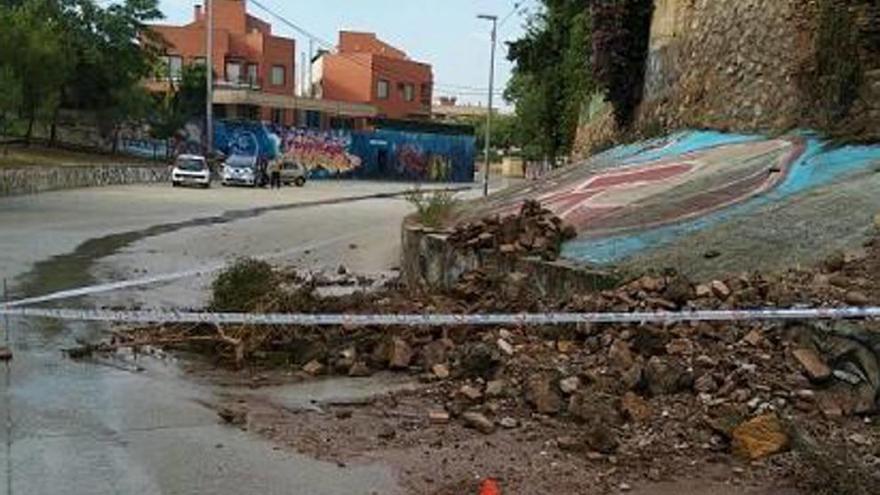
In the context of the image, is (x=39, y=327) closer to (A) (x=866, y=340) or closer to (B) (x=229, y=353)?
(B) (x=229, y=353)

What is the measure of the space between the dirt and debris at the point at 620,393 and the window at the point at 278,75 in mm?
92169

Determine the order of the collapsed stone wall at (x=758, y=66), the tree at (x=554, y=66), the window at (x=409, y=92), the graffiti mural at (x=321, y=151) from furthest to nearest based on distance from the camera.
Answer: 1. the window at (x=409, y=92)
2. the graffiti mural at (x=321, y=151)
3. the tree at (x=554, y=66)
4. the collapsed stone wall at (x=758, y=66)

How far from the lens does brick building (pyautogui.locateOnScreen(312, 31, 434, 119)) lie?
106m

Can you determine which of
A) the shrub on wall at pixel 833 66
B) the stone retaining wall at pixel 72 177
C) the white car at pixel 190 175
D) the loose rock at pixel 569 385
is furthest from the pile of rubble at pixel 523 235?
the white car at pixel 190 175

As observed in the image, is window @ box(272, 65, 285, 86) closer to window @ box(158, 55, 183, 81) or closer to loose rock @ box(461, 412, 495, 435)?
window @ box(158, 55, 183, 81)

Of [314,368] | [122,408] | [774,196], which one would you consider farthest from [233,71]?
[122,408]

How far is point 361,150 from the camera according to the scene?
81.6m

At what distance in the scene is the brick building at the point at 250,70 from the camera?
83312 mm

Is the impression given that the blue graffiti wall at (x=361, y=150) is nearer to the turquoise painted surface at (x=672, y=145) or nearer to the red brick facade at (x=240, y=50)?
the red brick facade at (x=240, y=50)

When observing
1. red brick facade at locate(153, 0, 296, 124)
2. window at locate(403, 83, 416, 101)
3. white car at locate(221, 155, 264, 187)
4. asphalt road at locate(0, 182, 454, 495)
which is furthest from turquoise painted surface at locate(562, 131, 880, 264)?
window at locate(403, 83, 416, 101)

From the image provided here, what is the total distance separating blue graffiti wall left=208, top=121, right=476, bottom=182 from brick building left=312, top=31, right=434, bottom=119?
16.7m

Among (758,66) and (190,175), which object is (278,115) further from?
(758,66)

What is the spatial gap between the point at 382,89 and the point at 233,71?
16998 mm

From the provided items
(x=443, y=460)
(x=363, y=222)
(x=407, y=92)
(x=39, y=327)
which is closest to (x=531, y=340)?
(x=443, y=460)
